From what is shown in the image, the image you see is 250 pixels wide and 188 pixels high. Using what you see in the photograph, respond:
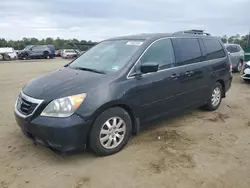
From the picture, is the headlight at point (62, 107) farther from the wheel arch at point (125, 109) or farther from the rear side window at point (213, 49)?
the rear side window at point (213, 49)

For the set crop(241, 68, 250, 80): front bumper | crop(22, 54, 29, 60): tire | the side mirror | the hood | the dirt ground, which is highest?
the side mirror

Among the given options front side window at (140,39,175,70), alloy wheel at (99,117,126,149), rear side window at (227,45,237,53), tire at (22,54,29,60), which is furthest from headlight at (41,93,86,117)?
tire at (22,54,29,60)

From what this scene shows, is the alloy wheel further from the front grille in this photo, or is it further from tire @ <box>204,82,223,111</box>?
tire @ <box>204,82,223,111</box>

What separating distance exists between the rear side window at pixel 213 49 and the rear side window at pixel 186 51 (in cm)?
33

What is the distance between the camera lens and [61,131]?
326 cm

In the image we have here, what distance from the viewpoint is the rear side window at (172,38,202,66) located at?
4777mm

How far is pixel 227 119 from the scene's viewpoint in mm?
5453

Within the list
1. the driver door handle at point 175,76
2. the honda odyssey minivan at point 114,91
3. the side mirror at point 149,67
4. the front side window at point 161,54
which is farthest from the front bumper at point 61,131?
the driver door handle at point 175,76

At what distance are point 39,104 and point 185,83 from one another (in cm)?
265

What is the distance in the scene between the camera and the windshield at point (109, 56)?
4.10 metres

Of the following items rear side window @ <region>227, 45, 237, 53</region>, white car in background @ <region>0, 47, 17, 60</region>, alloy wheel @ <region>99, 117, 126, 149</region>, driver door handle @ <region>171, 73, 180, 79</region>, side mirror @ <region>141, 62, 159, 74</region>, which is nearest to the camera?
alloy wheel @ <region>99, 117, 126, 149</region>

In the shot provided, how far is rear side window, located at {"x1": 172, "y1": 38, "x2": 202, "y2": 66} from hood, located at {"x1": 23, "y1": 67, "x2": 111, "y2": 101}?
64.0 inches

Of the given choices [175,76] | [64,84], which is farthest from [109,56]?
[175,76]

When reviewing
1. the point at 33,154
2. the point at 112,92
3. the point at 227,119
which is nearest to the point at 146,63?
the point at 112,92
